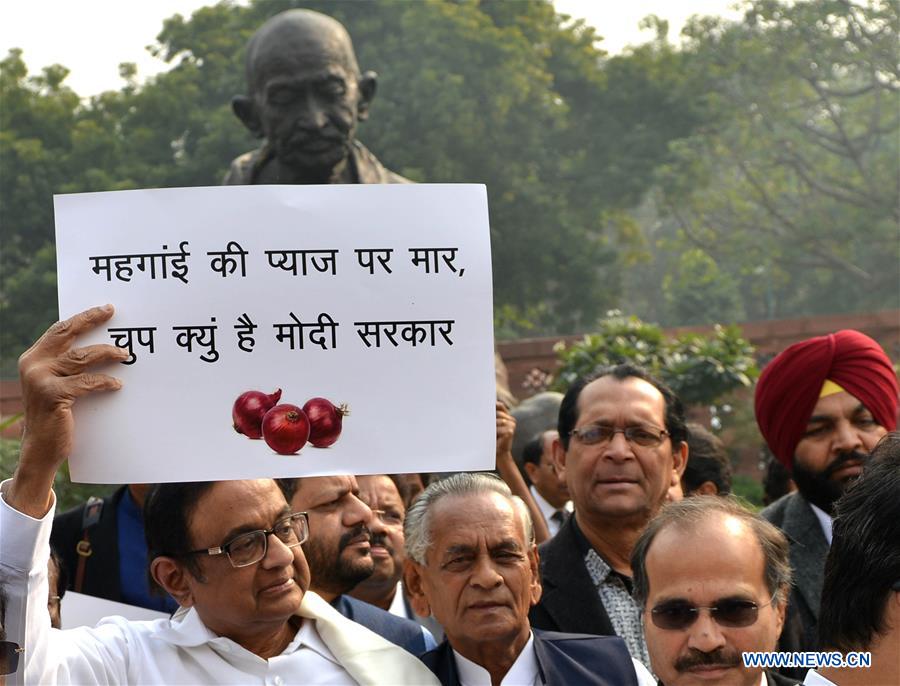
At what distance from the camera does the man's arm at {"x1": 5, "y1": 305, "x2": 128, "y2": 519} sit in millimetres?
2623

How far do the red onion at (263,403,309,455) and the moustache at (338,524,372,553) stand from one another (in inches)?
32.2

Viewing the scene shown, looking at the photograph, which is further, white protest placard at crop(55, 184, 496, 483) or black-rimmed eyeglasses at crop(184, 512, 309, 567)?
black-rimmed eyeglasses at crop(184, 512, 309, 567)

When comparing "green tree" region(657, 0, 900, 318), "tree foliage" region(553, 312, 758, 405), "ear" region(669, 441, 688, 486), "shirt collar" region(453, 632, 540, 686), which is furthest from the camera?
"green tree" region(657, 0, 900, 318)

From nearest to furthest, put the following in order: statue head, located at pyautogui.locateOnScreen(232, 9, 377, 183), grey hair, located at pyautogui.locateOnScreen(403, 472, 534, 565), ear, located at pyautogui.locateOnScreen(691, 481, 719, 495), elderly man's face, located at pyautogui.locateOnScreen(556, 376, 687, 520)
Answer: grey hair, located at pyautogui.locateOnScreen(403, 472, 534, 565) < elderly man's face, located at pyautogui.locateOnScreen(556, 376, 687, 520) < ear, located at pyautogui.locateOnScreen(691, 481, 719, 495) < statue head, located at pyautogui.locateOnScreen(232, 9, 377, 183)

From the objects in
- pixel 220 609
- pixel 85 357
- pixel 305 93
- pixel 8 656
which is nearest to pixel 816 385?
pixel 220 609

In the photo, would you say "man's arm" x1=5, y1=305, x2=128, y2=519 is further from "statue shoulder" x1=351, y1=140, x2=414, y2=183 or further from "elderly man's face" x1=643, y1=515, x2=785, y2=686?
"statue shoulder" x1=351, y1=140, x2=414, y2=183

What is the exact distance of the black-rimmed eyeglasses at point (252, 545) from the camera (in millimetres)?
2989

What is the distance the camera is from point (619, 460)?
12.3 ft

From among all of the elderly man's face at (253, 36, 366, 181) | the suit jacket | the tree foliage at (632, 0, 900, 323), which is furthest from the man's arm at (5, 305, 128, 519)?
the tree foliage at (632, 0, 900, 323)

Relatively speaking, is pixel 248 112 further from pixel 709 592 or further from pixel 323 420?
pixel 709 592

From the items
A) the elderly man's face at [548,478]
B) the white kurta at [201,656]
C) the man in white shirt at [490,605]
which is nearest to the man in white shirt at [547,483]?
the elderly man's face at [548,478]

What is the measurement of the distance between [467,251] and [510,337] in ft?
57.2

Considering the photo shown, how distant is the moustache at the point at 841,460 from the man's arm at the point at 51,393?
215cm

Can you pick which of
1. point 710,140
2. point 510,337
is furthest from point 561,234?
point 710,140
